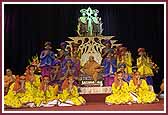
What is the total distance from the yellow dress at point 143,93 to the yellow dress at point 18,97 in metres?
1.33

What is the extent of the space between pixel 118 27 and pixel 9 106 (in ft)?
5.96

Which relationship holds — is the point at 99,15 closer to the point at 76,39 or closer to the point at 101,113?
the point at 76,39

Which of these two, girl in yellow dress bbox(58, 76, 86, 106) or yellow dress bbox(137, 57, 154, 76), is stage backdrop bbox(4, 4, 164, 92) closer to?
yellow dress bbox(137, 57, 154, 76)

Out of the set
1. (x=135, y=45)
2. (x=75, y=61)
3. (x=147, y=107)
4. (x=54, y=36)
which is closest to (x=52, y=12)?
(x=54, y=36)

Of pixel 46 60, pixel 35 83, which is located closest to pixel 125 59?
pixel 46 60

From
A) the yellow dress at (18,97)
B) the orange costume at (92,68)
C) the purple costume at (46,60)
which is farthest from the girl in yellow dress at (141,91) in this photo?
the yellow dress at (18,97)

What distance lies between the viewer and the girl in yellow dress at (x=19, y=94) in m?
5.91

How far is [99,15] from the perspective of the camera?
634cm

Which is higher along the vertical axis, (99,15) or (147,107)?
(99,15)

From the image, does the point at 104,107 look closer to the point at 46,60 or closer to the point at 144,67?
the point at 144,67

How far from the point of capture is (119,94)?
612cm

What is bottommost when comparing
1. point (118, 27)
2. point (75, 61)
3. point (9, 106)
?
point (9, 106)

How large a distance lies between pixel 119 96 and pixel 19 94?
130cm

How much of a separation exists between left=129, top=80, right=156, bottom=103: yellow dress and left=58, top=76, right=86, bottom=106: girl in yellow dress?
0.68 m
